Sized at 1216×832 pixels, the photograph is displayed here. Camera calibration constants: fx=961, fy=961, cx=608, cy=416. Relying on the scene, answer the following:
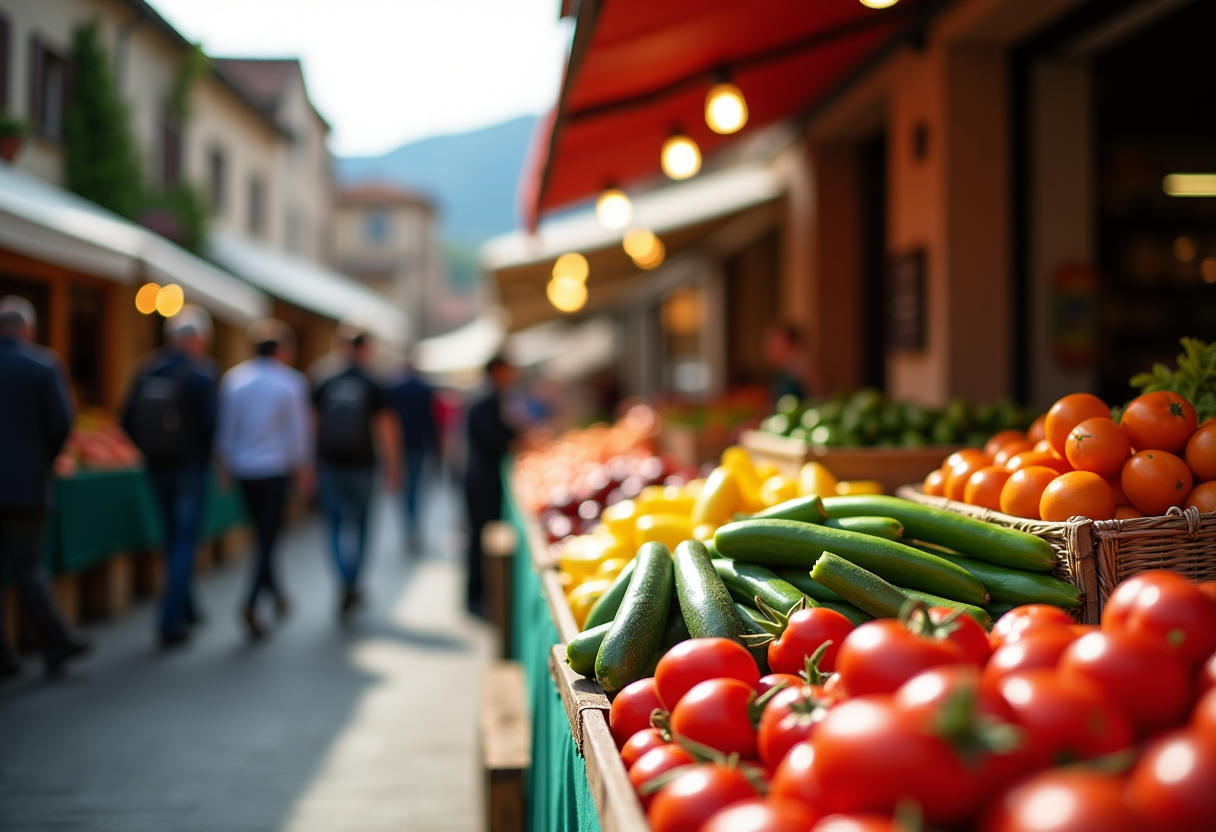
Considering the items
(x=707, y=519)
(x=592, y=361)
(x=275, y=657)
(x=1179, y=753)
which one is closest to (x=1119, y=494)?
(x=707, y=519)

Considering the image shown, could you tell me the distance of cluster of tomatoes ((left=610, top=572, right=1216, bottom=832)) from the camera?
1025 mm

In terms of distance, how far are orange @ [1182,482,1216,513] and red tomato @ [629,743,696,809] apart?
1400 mm

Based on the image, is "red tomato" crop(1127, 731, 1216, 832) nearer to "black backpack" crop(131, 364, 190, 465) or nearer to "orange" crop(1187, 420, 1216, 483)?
"orange" crop(1187, 420, 1216, 483)

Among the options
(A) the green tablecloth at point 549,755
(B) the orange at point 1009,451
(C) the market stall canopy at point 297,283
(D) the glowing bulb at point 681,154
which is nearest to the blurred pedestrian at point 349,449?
(D) the glowing bulb at point 681,154

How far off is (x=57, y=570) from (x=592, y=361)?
65.1ft

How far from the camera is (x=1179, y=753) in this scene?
1.04 m

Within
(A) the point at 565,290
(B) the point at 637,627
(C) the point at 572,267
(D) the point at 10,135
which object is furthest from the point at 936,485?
(D) the point at 10,135

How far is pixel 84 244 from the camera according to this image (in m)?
7.32

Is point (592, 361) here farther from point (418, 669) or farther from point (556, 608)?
point (556, 608)

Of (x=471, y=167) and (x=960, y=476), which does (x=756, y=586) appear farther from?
(x=471, y=167)

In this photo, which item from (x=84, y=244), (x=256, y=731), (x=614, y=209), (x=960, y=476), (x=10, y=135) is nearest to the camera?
(x=960, y=476)

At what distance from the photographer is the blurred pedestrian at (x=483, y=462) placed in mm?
7633

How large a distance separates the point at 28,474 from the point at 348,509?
2621mm

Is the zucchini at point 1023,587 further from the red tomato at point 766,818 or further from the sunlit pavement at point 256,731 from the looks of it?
the sunlit pavement at point 256,731
